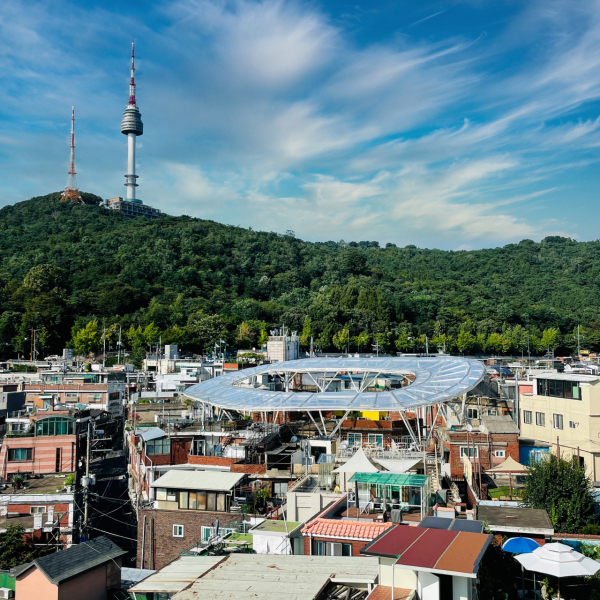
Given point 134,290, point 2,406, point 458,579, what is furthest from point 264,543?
point 134,290

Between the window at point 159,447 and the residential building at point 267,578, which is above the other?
the residential building at point 267,578

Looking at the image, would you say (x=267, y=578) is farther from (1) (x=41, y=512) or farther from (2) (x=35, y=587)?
(1) (x=41, y=512)

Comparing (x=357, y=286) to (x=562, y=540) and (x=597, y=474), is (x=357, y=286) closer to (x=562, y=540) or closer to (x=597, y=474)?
(x=597, y=474)

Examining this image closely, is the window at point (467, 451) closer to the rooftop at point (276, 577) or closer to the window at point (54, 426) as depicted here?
the rooftop at point (276, 577)

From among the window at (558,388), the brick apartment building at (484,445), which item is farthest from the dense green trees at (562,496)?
the window at (558,388)

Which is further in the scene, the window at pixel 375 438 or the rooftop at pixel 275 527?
the window at pixel 375 438

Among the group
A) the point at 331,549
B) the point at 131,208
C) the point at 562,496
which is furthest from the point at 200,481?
the point at 131,208

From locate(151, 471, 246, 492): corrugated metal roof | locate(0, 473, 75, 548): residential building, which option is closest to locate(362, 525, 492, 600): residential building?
locate(151, 471, 246, 492): corrugated metal roof
